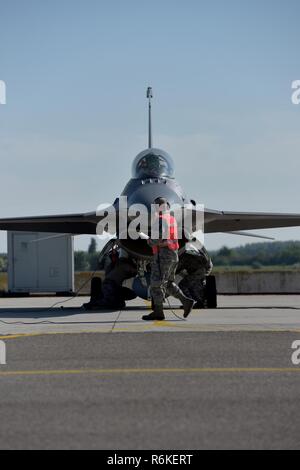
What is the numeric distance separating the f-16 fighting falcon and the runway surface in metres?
5.54

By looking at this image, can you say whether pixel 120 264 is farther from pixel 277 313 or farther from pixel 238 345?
pixel 238 345

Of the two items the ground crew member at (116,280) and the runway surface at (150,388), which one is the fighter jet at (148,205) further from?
the runway surface at (150,388)

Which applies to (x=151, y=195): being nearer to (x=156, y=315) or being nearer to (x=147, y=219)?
(x=147, y=219)

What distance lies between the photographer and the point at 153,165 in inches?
791

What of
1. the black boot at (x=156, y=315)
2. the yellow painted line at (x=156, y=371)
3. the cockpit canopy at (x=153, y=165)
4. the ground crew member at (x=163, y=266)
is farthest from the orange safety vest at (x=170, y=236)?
the yellow painted line at (x=156, y=371)

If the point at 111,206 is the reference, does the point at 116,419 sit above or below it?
below

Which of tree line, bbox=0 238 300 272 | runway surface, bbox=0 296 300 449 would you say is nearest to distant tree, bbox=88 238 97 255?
tree line, bbox=0 238 300 272

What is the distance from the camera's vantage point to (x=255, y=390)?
22.6 feet

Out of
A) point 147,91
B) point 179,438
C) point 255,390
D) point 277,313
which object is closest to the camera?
point 179,438

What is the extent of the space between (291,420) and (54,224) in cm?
1598

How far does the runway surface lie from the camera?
5.26 m

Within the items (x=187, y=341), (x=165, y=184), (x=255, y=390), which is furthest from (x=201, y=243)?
(x=255, y=390)

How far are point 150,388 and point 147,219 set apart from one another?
10.1 metres

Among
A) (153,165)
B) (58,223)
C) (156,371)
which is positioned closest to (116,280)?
(58,223)
